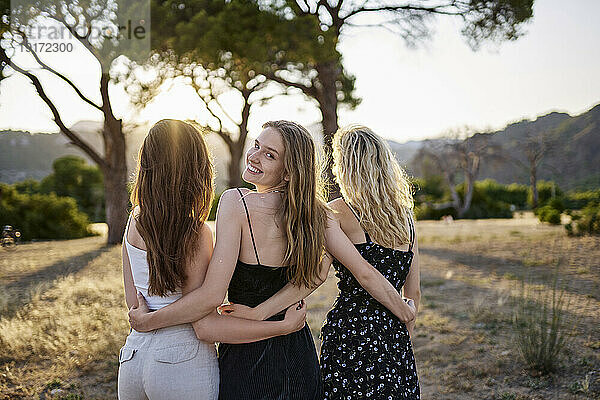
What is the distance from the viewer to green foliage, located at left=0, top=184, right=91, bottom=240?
11.7 m

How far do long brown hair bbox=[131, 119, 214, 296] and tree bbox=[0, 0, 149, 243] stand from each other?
284 inches

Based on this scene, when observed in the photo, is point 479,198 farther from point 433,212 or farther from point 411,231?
point 411,231

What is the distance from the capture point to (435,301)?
548 cm

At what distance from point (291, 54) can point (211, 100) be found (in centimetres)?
678

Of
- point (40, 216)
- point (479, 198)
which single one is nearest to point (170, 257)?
point (40, 216)

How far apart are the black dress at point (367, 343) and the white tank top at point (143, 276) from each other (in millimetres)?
595

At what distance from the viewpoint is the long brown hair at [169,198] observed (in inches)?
59.9

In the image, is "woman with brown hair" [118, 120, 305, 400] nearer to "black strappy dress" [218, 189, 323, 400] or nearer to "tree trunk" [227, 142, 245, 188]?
"black strappy dress" [218, 189, 323, 400]

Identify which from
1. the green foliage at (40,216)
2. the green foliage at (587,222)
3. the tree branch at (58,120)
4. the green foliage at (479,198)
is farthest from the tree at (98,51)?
the green foliage at (479,198)

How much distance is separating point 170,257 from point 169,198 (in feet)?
0.55

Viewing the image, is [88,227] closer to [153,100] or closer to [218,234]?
[153,100]

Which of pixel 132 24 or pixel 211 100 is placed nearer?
pixel 132 24

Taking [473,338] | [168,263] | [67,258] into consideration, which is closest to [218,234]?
[168,263]

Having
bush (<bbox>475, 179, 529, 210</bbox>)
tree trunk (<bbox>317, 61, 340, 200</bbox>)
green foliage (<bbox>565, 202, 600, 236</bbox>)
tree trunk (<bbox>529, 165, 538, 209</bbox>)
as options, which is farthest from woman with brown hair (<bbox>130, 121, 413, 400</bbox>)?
bush (<bbox>475, 179, 529, 210</bbox>)
